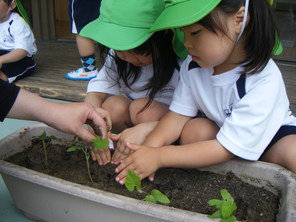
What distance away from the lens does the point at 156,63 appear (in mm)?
1215

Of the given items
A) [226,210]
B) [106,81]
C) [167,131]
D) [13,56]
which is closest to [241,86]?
[167,131]

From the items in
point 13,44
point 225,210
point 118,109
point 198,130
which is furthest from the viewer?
point 13,44

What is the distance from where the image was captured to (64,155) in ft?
3.95

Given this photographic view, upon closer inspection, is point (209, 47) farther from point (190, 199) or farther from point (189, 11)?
point (190, 199)

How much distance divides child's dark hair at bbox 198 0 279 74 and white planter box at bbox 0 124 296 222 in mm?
285

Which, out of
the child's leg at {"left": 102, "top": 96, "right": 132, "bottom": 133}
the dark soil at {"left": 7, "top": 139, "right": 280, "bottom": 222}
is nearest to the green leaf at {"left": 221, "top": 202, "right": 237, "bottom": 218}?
the dark soil at {"left": 7, "top": 139, "right": 280, "bottom": 222}

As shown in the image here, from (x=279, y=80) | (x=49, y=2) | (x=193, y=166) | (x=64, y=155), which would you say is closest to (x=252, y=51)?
(x=279, y=80)

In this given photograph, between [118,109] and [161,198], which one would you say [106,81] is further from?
[161,198]

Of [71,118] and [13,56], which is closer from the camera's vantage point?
[71,118]

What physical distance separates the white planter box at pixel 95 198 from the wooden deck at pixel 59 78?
84cm

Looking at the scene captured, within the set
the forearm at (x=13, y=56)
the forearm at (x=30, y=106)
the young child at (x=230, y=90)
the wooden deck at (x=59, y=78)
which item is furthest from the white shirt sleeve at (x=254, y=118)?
the forearm at (x=13, y=56)

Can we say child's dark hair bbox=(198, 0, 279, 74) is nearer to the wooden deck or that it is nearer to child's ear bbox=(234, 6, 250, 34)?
child's ear bbox=(234, 6, 250, 34)

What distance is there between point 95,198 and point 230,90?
490 millimetres

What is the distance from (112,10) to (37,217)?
2.11 ft
